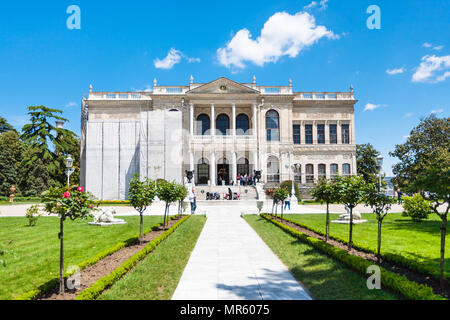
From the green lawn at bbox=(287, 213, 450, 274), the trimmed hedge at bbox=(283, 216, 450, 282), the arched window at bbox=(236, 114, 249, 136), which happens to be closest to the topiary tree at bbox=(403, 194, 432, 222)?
the green lawn at bbox=(287, 213, 450, 274)

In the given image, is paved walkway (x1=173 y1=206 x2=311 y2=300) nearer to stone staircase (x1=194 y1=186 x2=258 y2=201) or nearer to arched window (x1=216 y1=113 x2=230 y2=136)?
stone staircase (x1=194 y1=186 x2=258 y2=201)

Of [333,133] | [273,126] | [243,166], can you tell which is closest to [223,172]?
[243,166]

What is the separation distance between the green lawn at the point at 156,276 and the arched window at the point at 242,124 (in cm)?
3126

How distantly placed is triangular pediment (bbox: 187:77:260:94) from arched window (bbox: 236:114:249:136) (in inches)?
178

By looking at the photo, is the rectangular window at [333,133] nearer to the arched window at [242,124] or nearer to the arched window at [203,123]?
the arched window at [242,124]

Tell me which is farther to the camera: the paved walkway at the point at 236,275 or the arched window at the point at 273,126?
the arched window at the point at 273,126

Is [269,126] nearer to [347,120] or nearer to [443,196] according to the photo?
[347,120]

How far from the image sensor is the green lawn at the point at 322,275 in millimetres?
4816

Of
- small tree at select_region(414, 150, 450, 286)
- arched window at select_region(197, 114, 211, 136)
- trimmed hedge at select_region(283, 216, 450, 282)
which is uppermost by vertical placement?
arched window at select_region(197, 114, 211, 136)

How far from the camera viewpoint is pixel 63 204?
4.98 m

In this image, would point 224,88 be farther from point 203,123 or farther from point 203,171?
point 203,171

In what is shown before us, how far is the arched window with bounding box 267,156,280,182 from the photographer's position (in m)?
38.1

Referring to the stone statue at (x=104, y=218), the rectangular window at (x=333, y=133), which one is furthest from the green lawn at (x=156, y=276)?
the rectangular window at (x=333, y=133)
